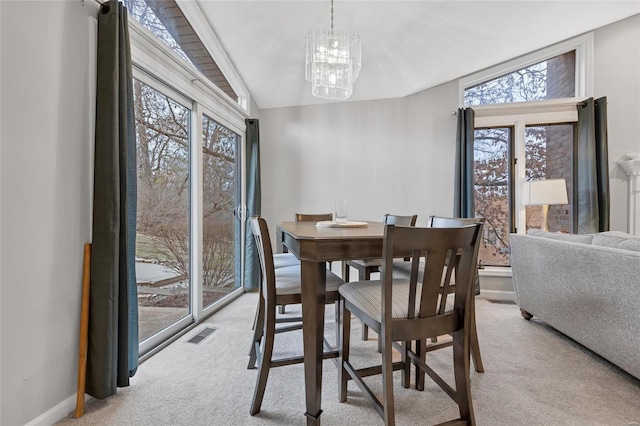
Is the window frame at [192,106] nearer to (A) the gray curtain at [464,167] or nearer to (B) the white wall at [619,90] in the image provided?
(A) the gray curtain at [464,167]

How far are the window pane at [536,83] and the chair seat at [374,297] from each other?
10.8ft

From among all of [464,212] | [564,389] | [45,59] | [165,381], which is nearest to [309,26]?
[45,59]

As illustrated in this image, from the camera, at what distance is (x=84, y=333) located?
146 centimetres

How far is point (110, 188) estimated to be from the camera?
1.50 m

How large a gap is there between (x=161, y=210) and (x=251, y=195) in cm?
134

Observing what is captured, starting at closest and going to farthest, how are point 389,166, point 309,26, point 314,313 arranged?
1. point 314,313
2. point 309,26
3. point 389,166

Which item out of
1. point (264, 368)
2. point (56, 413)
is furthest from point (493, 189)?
point (56, 413)

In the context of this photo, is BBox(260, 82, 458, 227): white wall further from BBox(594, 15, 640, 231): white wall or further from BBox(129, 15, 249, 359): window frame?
BBox(594, 15, 640, 231): white wall

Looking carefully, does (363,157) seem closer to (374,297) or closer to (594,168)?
(594,168)

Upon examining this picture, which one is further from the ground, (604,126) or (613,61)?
(613,61)

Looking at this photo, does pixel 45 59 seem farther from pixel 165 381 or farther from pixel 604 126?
pixel 604 126

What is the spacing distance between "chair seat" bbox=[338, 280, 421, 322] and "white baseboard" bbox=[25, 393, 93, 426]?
1.47m

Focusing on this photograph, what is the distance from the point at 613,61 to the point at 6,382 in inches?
222

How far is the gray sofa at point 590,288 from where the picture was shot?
1619 millimetres
